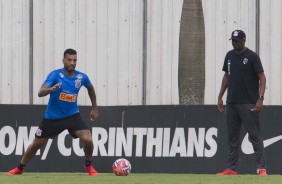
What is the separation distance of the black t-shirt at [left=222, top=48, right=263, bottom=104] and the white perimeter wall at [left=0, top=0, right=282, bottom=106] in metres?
4.73

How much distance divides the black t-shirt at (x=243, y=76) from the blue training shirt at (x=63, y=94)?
206 centimetres

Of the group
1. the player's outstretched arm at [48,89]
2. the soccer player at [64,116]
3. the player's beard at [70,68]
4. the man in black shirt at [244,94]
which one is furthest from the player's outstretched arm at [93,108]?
the man in black shirt at [244,94]

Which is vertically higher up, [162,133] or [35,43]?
[35,43]

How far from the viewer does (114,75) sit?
1947cm

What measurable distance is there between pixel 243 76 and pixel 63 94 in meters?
2.49

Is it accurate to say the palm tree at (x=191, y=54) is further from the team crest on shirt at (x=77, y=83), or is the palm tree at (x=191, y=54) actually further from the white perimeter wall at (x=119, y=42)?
the team crest on shirt at (x=77, y=83)

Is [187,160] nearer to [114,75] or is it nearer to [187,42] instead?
[187,42]

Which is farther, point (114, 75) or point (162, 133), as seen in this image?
point (114, 75)

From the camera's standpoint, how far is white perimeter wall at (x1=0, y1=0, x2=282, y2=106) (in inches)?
755

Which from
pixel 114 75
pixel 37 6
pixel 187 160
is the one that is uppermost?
pixel 37 6

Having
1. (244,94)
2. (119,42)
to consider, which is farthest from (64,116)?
(119,42)

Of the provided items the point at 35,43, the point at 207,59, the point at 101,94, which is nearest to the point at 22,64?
the point at 35,43

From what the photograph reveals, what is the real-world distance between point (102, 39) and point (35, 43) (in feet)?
4.22

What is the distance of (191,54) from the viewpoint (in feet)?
58.6
